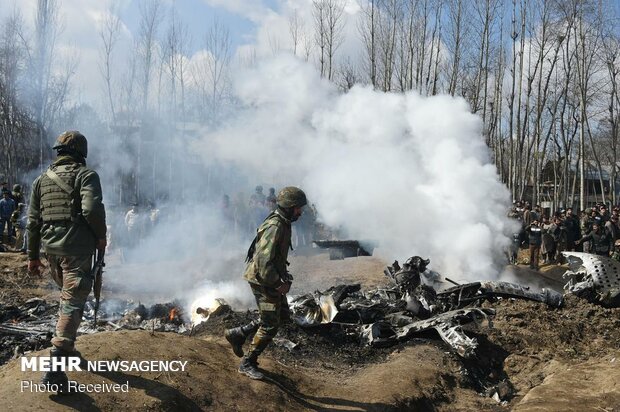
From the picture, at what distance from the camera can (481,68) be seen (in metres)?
24.2

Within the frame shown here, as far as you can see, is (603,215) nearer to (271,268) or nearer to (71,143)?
(271,268)

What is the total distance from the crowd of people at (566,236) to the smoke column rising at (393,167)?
65.3 inches

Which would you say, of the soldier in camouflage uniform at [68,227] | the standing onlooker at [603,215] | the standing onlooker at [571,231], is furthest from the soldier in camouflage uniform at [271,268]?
the standing onlooker at [571,231]

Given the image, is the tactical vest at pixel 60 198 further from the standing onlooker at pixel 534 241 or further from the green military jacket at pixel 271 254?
the standing onlooker at pixel 534 241

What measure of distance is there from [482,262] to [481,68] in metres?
15.6

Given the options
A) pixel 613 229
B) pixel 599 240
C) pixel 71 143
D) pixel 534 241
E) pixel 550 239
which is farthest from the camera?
pixel 550 239

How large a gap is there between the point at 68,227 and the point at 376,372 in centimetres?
353

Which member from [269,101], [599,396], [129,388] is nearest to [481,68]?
[269,101]

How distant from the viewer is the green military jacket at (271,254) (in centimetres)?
446

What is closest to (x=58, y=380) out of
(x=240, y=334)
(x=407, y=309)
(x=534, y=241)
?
(x=240, y=334)

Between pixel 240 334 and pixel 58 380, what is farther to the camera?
pixel 240 334

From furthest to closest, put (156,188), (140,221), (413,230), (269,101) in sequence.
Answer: (156,188) < (269,101) < (140,221) < (413,230)

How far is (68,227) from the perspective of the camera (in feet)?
13.1

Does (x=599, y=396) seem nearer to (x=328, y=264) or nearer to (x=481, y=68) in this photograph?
(x=328, y=264)
